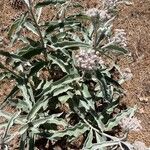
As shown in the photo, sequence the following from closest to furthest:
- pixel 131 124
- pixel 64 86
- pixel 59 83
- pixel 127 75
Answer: pixel 131 124 → pixel 59 83 → pixel 64 86 → pixel 127 75

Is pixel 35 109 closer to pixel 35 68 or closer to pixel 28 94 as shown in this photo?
pixel 28 94

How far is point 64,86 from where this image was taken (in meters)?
4.39

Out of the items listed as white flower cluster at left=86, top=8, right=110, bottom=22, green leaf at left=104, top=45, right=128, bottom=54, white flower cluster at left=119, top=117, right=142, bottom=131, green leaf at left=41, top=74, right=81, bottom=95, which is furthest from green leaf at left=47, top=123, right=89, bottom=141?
white flower cluster at left=86, top=8, right=110, bottom=22

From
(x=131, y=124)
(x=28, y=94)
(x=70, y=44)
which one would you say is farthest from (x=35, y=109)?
(x=131, y=124)

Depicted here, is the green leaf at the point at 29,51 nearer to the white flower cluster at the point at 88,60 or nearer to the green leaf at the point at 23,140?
the white flower cluster at the point at 88,60

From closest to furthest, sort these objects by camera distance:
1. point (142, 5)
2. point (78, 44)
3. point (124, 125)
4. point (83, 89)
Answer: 1. point (124, 125)
2. point (78, 44)
3. point (83, 89)
4. point (142, 5)

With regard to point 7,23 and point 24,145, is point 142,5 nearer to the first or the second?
point 7,23

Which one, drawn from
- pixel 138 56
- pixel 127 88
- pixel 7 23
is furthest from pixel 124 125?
pixel 7 23

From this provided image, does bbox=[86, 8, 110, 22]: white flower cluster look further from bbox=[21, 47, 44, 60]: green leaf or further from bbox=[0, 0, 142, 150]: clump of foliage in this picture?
bbox=[21, 47, 44, 60]: green leaf

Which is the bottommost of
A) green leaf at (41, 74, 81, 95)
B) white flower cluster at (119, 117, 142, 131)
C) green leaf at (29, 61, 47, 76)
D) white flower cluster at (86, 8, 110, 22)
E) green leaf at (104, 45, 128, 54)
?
white flower cluster at (119, 117, 142, 131)

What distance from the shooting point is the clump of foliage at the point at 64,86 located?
4.12m

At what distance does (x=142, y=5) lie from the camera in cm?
606

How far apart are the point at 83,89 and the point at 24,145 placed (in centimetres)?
78

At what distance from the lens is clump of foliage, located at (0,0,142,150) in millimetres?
4117
